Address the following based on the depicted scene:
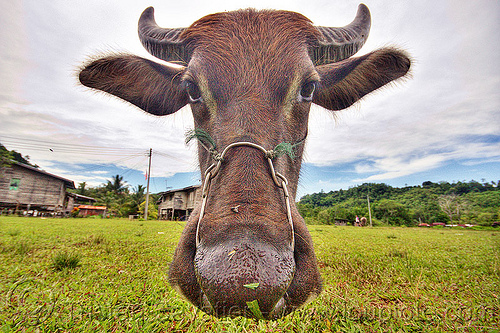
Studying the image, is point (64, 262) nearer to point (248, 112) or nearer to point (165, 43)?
point (165, 43)

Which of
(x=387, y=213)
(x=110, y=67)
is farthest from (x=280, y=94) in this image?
(x=387, y=213)

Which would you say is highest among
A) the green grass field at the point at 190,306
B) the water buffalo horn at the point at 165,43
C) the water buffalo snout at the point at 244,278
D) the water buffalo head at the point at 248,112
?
the water buffalo horn at the point at 165,43

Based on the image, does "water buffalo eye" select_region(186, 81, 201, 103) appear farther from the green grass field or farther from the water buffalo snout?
the green grass field

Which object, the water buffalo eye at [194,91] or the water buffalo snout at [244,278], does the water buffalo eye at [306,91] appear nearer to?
the water buffalo eye at [194,91]

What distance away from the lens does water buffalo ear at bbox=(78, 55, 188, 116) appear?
269 centimetres

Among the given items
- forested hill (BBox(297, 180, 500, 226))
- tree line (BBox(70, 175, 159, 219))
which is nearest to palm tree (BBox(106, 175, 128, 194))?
tree line (BBox(70, 175, 159, 219))

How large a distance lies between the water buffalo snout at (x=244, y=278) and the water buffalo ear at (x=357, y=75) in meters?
2.06

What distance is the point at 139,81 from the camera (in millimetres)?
2908

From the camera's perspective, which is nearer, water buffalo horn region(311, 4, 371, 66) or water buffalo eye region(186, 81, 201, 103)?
water buffalo eye region(186, 81, 201, 103)

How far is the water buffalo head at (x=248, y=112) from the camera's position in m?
1.13

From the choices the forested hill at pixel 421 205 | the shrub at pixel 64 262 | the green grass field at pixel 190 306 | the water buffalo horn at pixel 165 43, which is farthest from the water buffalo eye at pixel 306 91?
the forested hill at pixel 421 205

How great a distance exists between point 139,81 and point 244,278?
2.85 meters

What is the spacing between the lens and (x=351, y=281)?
117 inches

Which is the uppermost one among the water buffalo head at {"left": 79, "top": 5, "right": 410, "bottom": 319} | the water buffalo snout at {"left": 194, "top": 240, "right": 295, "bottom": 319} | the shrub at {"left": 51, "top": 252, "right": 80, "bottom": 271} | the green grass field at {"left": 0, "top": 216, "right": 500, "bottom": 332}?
the water buffalo head at {"left": 79, "top": 5, "right": 410, "bottom": 319}
